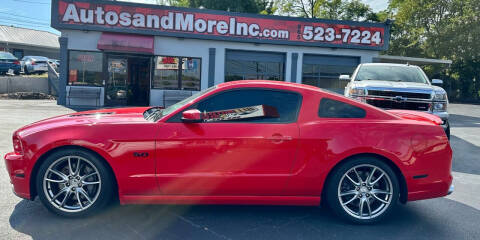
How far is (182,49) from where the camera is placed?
1711 cm

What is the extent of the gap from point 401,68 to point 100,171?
26.5ft

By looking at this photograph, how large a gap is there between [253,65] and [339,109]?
14.4 m

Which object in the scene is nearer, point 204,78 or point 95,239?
point 95,239

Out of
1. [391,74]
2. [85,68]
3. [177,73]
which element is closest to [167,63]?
[177,73]

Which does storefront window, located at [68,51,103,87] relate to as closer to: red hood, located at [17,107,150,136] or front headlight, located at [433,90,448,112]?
red hood, located at [17,107,150,136]

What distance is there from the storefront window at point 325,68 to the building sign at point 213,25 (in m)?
0.88

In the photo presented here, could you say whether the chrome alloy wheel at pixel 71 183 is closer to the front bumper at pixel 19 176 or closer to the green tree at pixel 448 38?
the front bumper at pixel 19 176

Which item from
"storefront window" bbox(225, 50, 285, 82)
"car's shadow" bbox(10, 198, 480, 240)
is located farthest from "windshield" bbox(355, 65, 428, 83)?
"storefront window" bbox(225, 50, 285, 82)

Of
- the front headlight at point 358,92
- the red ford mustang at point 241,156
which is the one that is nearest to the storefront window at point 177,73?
the front headlight at point 358,92

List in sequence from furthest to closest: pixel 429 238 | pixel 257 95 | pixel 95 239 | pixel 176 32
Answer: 1. pixel 176 32
2. pixel 257 95
3. pixel 429 238
4. pixel 95 239

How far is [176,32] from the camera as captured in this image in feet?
54.6

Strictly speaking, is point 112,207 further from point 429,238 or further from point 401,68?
point 401,68

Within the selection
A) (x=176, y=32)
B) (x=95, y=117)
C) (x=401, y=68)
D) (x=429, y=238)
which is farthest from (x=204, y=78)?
(x=429, y=238)

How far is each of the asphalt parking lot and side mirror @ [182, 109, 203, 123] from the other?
1.06 m
